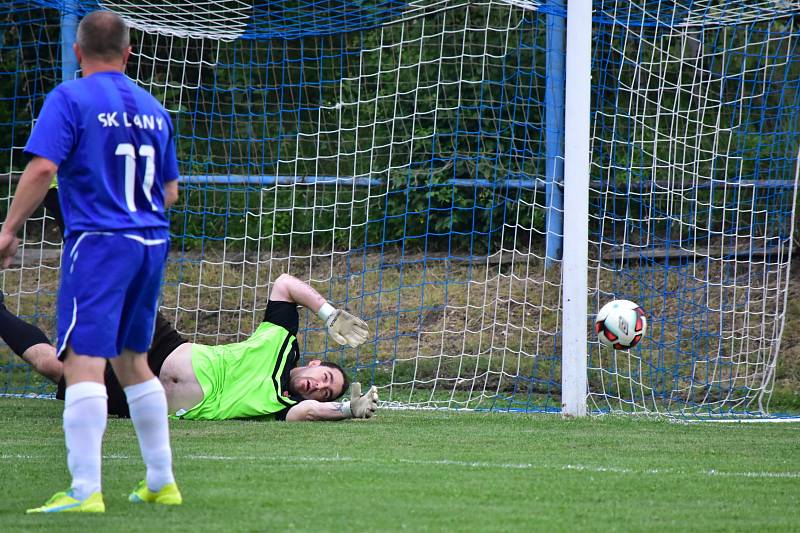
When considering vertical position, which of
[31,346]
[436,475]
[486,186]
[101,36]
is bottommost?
[436,475]

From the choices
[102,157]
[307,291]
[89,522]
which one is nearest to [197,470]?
[89,522]

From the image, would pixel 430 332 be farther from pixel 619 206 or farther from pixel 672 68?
pixel 672 68

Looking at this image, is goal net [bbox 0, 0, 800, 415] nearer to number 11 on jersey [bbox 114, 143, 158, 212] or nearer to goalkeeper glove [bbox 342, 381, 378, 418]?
goalkeeper glove [bbox 342, 381, 378, 418]

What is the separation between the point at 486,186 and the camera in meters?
10.2

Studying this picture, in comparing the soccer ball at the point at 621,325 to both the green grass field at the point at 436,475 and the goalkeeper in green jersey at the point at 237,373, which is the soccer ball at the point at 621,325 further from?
the goalkeeper in green jersey at the point at 237,373

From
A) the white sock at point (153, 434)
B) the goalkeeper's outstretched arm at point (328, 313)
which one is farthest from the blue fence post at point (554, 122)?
the white sock at point (153, 434)

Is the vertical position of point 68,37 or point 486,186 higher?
point 68,37

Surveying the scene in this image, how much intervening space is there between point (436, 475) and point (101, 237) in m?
1.76

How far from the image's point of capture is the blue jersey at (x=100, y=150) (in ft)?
12.1

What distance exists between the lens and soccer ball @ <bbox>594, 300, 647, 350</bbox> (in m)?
6.66

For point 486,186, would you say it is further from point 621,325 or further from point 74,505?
point 74,505

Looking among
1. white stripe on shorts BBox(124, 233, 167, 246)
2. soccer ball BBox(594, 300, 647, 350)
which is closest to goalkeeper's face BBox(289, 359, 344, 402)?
soccer ball BBox(594, 300, 647, 350)

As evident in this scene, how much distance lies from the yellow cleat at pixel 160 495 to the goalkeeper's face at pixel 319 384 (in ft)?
9.14

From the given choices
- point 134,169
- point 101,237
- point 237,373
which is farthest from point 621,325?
point 101,237
